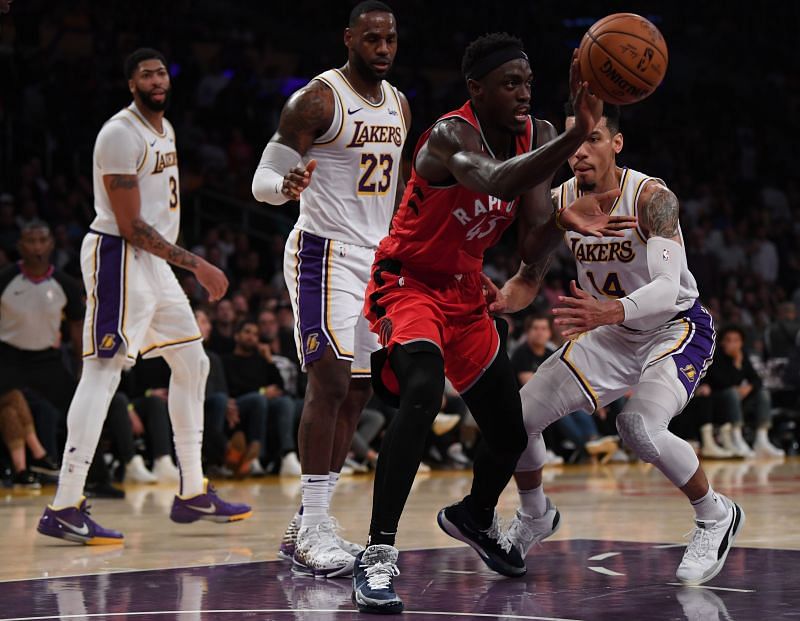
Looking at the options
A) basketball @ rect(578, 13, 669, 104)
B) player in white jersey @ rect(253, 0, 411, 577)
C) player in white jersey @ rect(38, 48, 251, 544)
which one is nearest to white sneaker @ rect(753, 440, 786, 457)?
player in white jersey @ rect(38, 48, 251, 544)

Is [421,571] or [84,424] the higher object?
[84,424]

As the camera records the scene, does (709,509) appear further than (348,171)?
No

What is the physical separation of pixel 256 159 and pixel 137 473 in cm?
614

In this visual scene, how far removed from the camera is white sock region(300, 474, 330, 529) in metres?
5.35

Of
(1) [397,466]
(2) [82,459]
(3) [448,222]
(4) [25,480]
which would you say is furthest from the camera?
(4) [25,480]

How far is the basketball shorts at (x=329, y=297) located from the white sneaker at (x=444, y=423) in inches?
233

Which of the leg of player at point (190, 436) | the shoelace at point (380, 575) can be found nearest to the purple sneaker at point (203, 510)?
the leg of player at point (190, 436)

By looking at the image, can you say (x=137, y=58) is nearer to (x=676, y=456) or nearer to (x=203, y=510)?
(x=203, y=510)

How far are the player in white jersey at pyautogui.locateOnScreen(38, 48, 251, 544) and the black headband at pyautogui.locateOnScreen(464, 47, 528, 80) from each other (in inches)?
83.1

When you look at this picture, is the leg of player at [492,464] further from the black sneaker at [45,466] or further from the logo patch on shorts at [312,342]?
the black sneaker at [45,466]

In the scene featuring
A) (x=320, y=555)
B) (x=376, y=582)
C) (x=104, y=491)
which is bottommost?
(x=104, y=491)

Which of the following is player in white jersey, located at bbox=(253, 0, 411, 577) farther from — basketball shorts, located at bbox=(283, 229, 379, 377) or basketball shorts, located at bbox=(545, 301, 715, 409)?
basketball shorts, located at bbox=(545, 301, 715, 409)

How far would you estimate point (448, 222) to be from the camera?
189 inches

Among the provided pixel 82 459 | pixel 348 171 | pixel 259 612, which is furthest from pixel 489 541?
pixel 82 459
